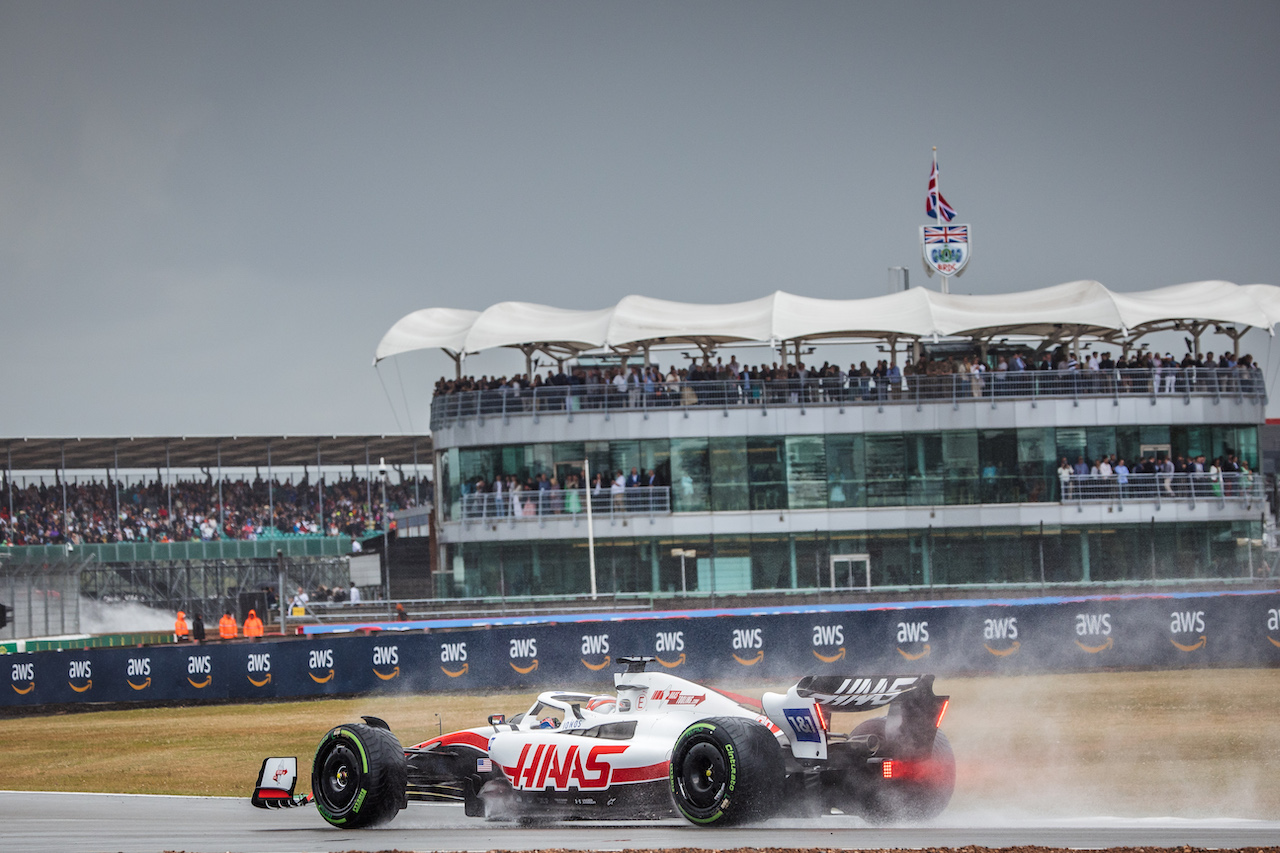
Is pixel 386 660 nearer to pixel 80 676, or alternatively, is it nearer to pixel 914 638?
pixel 80 676

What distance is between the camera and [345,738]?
37.9ft

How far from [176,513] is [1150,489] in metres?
45.8

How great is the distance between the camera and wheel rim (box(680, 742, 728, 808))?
1026 cm

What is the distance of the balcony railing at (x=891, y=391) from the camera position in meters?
46.1

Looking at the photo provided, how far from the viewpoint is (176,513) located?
66375 millimetres

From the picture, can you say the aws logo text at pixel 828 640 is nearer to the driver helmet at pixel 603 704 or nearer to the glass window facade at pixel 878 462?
the driver helmet at pixel 603 704

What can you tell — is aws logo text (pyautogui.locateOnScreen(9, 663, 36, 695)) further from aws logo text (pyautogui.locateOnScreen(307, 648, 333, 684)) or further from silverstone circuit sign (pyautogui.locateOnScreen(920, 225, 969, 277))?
silverstone circuit sign (pyautogui.locateOnScreen(920, 225, 969, 277))

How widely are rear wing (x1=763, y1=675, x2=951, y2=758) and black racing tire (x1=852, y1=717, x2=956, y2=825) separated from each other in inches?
8.9

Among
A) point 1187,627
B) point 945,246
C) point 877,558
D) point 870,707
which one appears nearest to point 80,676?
point 1187,627

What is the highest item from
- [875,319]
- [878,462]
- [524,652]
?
[875,319]

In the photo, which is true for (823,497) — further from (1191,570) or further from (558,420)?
(1191,570)

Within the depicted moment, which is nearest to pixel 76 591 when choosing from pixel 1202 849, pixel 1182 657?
pixel 1182 657

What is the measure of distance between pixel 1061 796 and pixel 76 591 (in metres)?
38.0

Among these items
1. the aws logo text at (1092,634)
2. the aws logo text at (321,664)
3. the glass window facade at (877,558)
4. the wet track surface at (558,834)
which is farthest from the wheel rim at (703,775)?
the glass window facade at (877,558)
